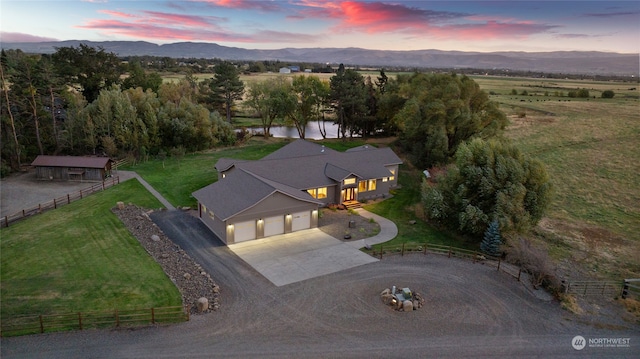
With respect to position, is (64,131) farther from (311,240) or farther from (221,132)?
(311,240)

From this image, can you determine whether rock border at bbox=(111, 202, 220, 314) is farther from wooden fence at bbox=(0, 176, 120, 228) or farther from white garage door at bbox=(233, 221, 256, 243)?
wooden fence at bbox=(0, 176, 120, 228)

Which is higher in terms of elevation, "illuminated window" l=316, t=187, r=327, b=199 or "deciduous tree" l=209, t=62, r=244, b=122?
"deciduous tree" l=209, t=62, r=244, b=122

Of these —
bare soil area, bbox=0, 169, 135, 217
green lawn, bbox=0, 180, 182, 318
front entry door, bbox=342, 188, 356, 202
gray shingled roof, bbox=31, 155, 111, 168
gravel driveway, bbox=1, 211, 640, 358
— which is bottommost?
gravel driveway, bbox=1, 211, 640, 358

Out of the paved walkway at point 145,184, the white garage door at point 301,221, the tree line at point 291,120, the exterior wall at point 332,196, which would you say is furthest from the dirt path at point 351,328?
the paved walkway at point 145,184

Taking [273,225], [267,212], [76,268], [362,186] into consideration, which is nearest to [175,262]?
[76,268]

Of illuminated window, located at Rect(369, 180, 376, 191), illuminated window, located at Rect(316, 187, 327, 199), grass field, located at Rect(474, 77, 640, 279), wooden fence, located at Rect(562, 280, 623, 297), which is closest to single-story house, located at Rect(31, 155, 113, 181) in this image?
illuminated window, located at Rect(316, 187, 327, 199)

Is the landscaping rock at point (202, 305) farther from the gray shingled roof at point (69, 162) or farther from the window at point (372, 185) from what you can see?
the gray shingled roof at point (69, 162)

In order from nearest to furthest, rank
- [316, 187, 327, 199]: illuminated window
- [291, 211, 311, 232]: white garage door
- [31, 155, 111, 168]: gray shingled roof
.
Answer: [291, 211, 311, 232]: white garage door
[316, 187, 327, 199]: illuminated window
[31, 155, 111, 168]: gray shingled roof

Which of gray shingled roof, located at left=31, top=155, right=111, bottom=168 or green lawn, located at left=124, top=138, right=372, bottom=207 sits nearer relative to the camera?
green lawn, located at left=124, top=138, right=372, bottom=207
